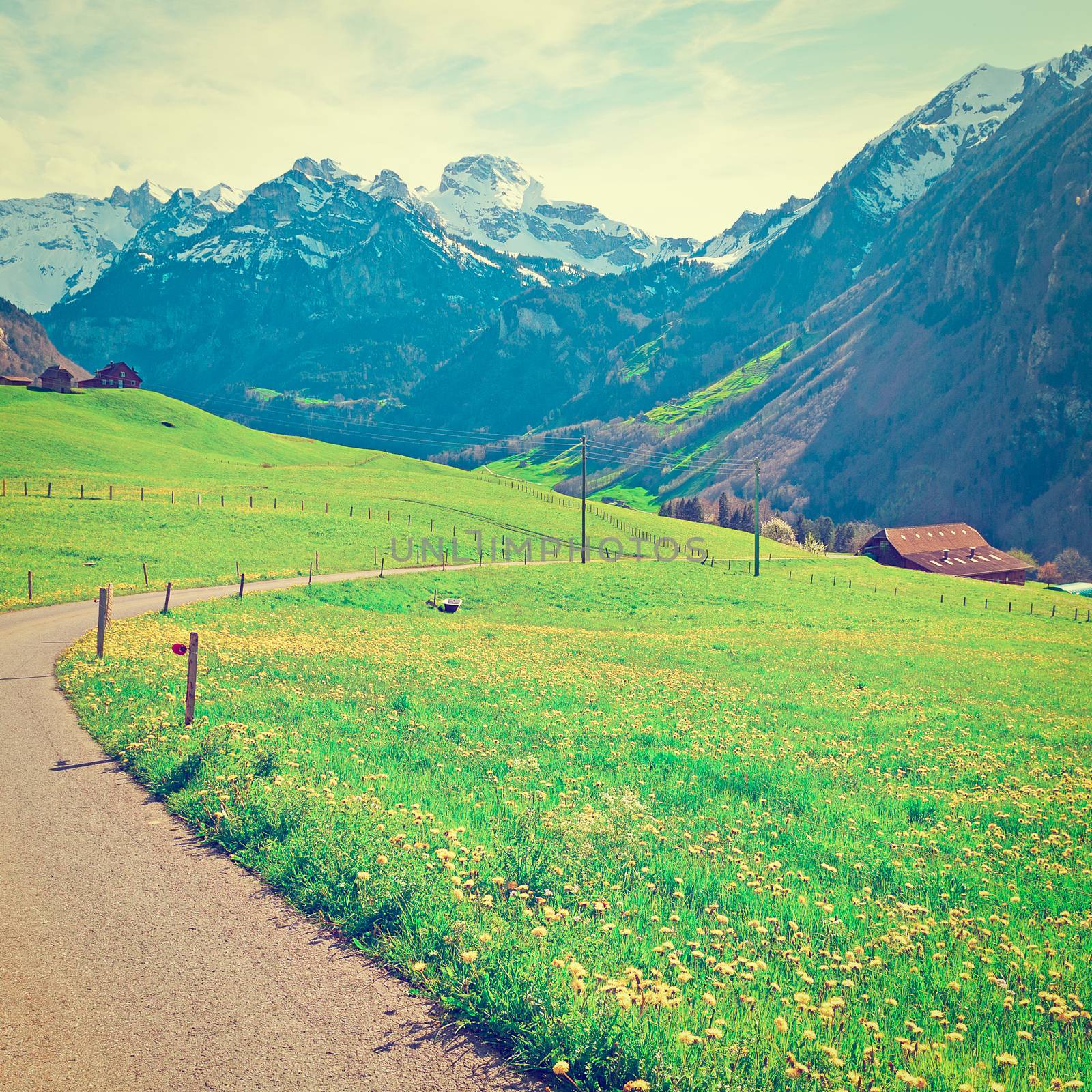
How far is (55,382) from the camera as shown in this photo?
14925 cm

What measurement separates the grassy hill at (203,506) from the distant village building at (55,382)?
7.89m

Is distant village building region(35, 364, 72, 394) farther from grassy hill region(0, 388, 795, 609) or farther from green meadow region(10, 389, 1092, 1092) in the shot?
green meadow region(10, 389, 1092, 1092)

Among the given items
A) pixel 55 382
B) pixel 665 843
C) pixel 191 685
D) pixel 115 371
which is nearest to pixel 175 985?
pixel 665 843

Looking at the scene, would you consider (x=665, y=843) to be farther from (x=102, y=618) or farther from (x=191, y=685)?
(x=102, y=618)

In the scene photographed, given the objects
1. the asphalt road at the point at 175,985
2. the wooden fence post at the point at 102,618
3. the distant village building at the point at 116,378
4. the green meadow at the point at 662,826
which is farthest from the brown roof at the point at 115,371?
the asphalt road at the point at 175,985

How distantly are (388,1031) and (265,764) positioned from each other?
6.67 meters

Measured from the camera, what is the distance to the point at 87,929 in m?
8.12

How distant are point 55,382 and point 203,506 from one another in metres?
101

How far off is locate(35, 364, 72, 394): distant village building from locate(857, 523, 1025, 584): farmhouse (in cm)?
16784

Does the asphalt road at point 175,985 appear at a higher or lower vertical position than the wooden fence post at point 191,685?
lower

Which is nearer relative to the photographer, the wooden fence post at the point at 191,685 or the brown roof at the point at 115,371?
the wooden fence post at the point at 191,685

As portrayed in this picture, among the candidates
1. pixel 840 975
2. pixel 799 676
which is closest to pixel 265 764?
pixel 840 975

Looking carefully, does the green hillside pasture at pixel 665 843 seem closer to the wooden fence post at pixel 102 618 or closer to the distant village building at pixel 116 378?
the wooden fence post at pixel 102 618

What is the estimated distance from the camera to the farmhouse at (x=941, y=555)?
486ft
